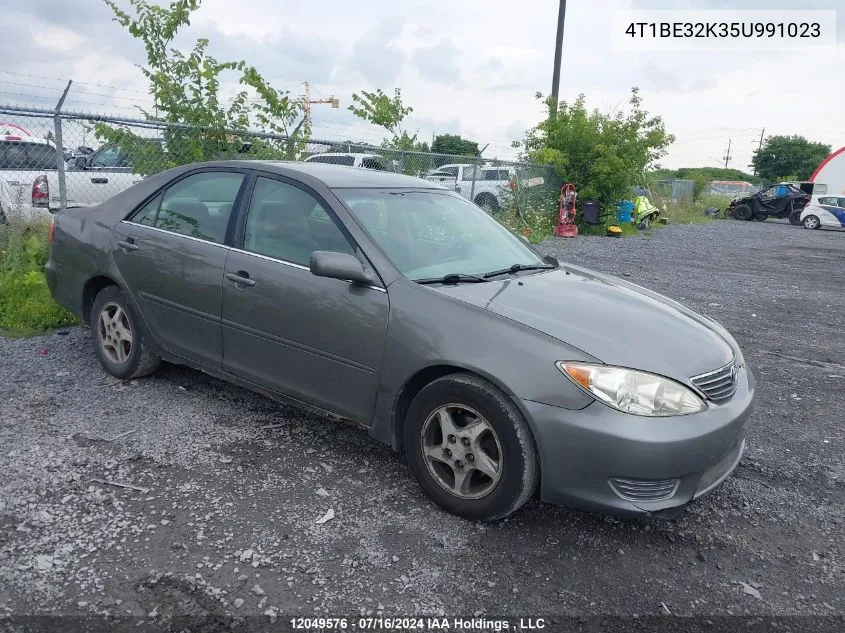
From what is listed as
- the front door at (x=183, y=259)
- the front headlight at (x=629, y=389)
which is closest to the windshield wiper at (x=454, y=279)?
the front headlight at (x=629, y=389)

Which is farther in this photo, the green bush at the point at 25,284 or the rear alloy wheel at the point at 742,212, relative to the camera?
the rear alloy wheel at the point at 742,212

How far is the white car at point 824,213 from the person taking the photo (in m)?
26.9

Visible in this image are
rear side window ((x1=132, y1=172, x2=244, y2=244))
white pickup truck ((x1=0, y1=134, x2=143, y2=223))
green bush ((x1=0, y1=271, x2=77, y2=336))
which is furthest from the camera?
white pickup truck ((x1=0, y1=134, x2=143, y2=223))

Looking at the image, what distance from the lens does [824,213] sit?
2731 cm

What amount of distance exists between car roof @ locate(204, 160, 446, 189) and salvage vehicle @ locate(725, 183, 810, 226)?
101 feet

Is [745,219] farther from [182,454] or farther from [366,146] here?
[182,454]

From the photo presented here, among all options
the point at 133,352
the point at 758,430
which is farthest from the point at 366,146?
the point at 758,430

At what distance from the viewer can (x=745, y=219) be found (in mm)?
32031

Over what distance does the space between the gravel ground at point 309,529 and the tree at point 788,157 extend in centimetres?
7014

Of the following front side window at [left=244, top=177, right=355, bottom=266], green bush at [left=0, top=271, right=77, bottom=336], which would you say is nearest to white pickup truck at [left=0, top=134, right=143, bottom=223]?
green bush at [left=0, top=271, right=77, bottom=336]

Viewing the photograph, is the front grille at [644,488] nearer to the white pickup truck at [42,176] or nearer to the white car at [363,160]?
the white pickup truck at [42,176]

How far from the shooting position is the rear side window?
401cm

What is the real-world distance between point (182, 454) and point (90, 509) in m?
0.63

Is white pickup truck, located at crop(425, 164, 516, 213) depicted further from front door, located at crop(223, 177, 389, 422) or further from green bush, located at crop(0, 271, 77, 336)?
front door, located at crop(223, 177, 389, 422)
